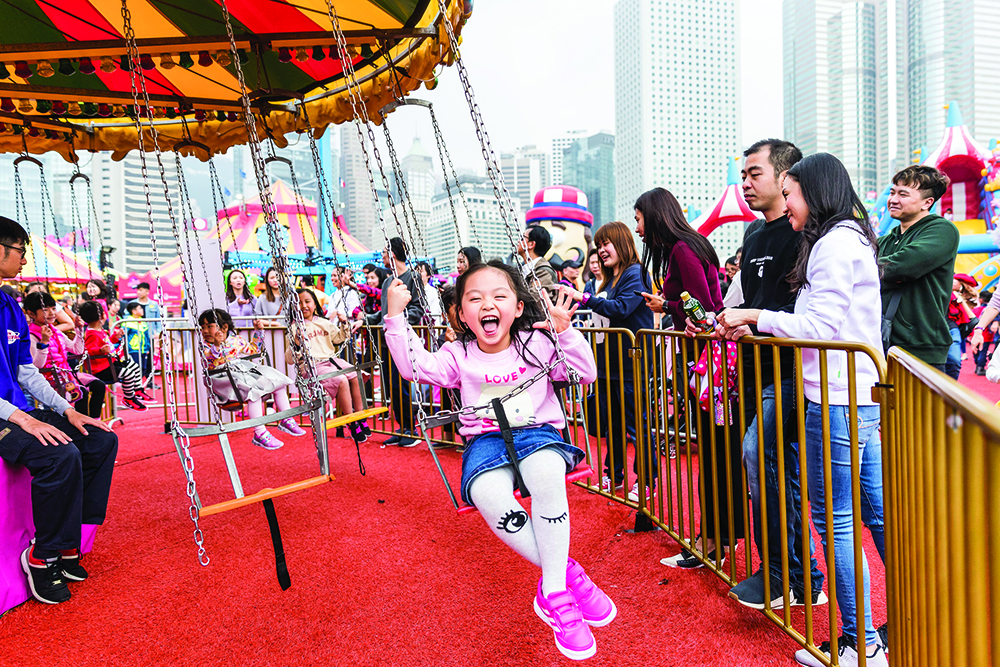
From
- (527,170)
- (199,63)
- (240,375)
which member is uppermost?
(527,170)

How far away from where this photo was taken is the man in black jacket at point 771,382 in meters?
2.18

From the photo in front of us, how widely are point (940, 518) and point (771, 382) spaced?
1379 mm

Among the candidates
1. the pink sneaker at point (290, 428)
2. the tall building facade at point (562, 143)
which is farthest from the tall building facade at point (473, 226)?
the tall building facade at point (562, 143)

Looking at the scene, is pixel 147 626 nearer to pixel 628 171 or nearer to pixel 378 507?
pixel 378 507

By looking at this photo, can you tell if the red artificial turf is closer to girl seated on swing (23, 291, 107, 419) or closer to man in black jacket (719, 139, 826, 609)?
man in black jacket (719, 139, 826, 609)

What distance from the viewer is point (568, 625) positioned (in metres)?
1.93

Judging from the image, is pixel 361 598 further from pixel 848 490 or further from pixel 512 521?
pixel 848 490

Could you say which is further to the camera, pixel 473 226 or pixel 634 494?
pixel 473 226

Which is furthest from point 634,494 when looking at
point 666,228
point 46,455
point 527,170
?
point 527,170

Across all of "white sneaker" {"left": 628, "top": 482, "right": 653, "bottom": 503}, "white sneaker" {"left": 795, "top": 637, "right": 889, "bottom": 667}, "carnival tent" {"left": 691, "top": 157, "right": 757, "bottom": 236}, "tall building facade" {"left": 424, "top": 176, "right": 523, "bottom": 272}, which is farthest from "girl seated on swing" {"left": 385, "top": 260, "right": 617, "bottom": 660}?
"carnival tent" {"left": 691, "top": 157, "right": 757, "bottom": 236}

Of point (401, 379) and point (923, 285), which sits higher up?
point (923, 285)

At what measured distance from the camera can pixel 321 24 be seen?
14.2ft

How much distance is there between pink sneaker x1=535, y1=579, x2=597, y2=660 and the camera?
1.90 m

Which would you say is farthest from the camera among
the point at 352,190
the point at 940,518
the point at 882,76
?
the point at 882,76
